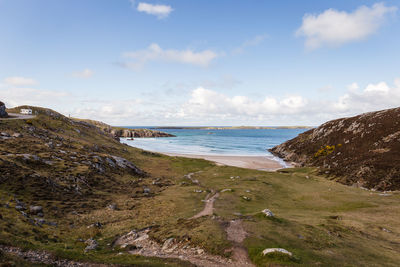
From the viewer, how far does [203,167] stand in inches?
3504

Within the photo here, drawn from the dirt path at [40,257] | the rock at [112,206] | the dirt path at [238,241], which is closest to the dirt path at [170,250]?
the dirt path at [238,241]

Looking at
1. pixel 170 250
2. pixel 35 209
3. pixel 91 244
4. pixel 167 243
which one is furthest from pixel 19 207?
pixel 170 250

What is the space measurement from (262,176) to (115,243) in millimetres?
53751

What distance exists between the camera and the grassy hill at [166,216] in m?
20.3

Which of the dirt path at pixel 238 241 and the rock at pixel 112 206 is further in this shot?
the rock at pixel 112 206

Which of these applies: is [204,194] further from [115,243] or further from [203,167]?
[203,167]

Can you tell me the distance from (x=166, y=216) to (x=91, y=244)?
42.3ft

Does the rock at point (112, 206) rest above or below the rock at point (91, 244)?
below

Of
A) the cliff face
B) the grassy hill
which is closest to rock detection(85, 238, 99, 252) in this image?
the grassy hill

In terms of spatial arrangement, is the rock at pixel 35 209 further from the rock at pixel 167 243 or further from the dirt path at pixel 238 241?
the dirt path at pixel 238 241

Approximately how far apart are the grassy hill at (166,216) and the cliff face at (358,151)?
50.9ft

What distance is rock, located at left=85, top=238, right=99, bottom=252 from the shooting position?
912 inches

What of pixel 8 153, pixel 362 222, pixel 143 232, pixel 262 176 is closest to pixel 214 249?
pixel 143 232

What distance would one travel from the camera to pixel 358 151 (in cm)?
8438
